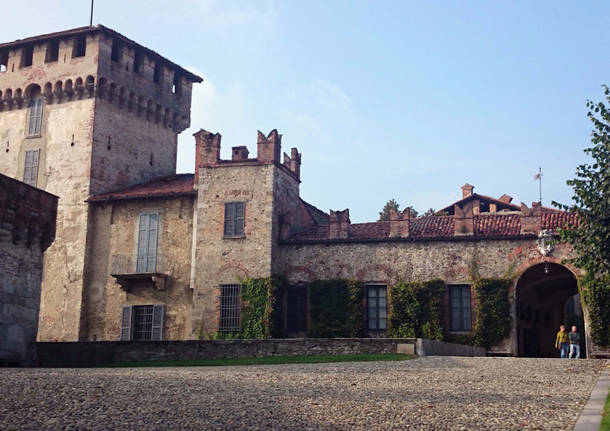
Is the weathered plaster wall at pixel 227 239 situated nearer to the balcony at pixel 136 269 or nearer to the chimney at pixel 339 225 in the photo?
the balcony at pixel 136 269

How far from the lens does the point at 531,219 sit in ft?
93.1

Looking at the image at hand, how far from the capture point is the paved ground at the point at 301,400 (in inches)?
342

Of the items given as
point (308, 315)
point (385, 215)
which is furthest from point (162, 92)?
point (385, 215)

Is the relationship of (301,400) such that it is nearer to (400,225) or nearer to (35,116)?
(400,225)

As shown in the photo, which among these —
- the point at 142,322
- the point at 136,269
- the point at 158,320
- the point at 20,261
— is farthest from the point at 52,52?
the point at 20,261

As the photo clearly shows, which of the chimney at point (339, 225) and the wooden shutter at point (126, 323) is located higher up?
the chimney at point (339, 225)

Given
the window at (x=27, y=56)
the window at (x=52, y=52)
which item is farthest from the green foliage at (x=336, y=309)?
the window at (x=27, y=56)

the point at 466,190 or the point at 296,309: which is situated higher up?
the point at 466,190

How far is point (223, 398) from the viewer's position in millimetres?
10789

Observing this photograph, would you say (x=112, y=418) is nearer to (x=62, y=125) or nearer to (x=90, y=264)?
(x=90, y=264)

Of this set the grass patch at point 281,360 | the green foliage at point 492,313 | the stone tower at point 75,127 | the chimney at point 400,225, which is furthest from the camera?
the stone tower at point 75,127

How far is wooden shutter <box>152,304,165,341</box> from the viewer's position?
30.8 m

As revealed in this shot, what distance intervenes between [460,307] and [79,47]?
21.6 meters

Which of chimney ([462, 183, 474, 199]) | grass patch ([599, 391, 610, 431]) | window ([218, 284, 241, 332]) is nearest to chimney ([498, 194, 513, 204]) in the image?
chimney ([462, 183, 474, 199])
